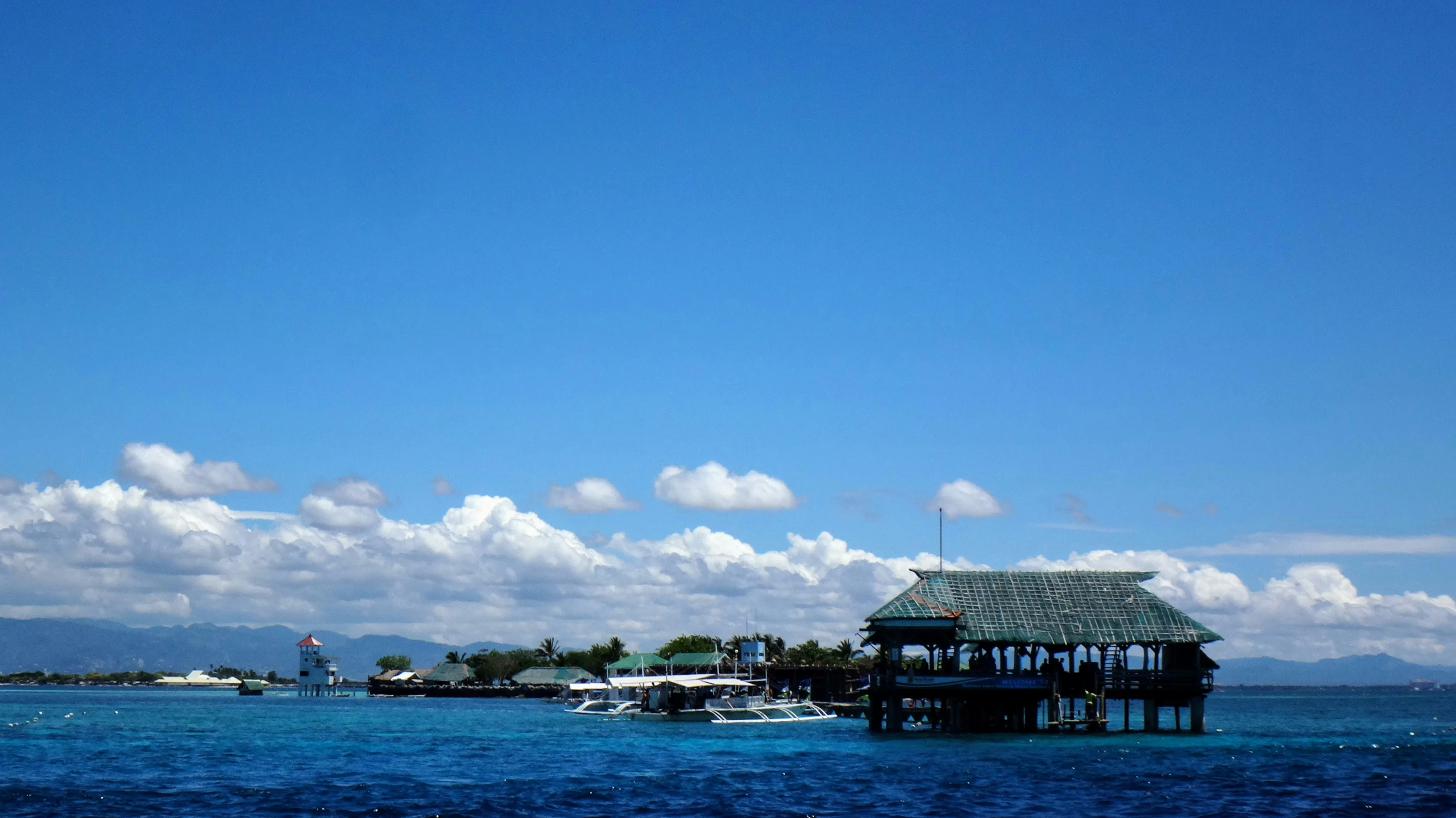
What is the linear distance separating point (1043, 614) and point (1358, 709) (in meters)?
108

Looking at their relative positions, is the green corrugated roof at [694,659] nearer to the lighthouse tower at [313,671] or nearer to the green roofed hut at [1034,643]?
the lighthouse tower at [313,671]

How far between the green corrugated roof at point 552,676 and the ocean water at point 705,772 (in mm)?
102605

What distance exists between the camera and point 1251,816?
35469 millimetres

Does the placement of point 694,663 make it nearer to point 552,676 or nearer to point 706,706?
point 552,676

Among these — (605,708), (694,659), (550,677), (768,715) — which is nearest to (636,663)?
(694,659)

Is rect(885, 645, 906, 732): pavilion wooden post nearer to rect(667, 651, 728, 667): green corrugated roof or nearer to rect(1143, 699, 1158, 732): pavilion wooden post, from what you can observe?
rect(1143, 699, 1158, 732): pavilion wooden post

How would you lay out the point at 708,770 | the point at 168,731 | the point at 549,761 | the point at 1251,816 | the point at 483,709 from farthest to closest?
the point at 483,709 < the point at 168,731 < the point at 549,761 < the point at 708,770 < the point at 1251,816

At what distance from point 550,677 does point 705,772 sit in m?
144

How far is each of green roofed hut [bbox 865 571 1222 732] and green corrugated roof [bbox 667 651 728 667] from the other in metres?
75.3

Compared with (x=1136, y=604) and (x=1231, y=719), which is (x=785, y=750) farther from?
(x=1231, y=719)

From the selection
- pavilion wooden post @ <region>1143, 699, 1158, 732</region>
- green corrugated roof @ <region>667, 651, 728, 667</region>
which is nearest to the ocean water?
pavilion wooden post @ <region>1143, 699, 1158, 732</region>

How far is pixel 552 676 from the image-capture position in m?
188

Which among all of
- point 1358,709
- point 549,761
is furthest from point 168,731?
point 1358,709

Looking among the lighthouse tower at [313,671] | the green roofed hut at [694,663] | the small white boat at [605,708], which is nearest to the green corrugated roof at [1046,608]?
the small white boat at [605,708]
